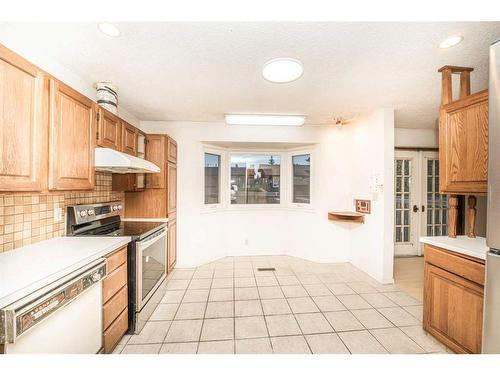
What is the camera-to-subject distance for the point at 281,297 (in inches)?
99.9

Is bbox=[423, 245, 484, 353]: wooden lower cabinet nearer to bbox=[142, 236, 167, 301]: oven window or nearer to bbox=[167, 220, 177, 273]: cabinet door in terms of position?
bbox=[142, 236, 167, 301]: oven window

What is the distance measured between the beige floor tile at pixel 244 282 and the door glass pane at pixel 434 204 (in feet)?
11.7

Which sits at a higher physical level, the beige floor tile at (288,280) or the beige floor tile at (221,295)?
the beige floor tile at (288,280)

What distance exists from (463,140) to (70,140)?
305 cm

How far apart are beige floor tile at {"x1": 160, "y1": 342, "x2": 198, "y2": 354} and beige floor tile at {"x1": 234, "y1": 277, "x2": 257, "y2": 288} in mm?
1121

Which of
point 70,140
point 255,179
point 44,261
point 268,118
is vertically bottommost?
point 44,261

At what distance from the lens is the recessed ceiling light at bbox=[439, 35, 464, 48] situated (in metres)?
1.52

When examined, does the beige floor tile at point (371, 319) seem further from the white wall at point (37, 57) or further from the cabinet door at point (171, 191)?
the white wall at point (37, 57)

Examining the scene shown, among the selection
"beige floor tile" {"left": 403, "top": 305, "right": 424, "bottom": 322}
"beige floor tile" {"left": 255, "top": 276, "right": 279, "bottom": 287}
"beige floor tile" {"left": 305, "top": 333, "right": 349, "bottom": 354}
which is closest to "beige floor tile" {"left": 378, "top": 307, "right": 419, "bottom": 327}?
"beige floor tile" {"left": 403, "top": 305, "right": 424, "bottom": 322}

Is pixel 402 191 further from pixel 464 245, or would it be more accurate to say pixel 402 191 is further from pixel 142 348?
pixel 142 348

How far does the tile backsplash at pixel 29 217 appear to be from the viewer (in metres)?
1.41

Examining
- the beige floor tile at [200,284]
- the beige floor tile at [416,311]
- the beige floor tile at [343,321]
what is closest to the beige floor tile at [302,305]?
the beige floor tile at [343,321]

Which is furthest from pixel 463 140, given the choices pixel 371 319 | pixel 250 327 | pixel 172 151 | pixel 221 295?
pixel 172 151

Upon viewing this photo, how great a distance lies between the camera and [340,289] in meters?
2.73
